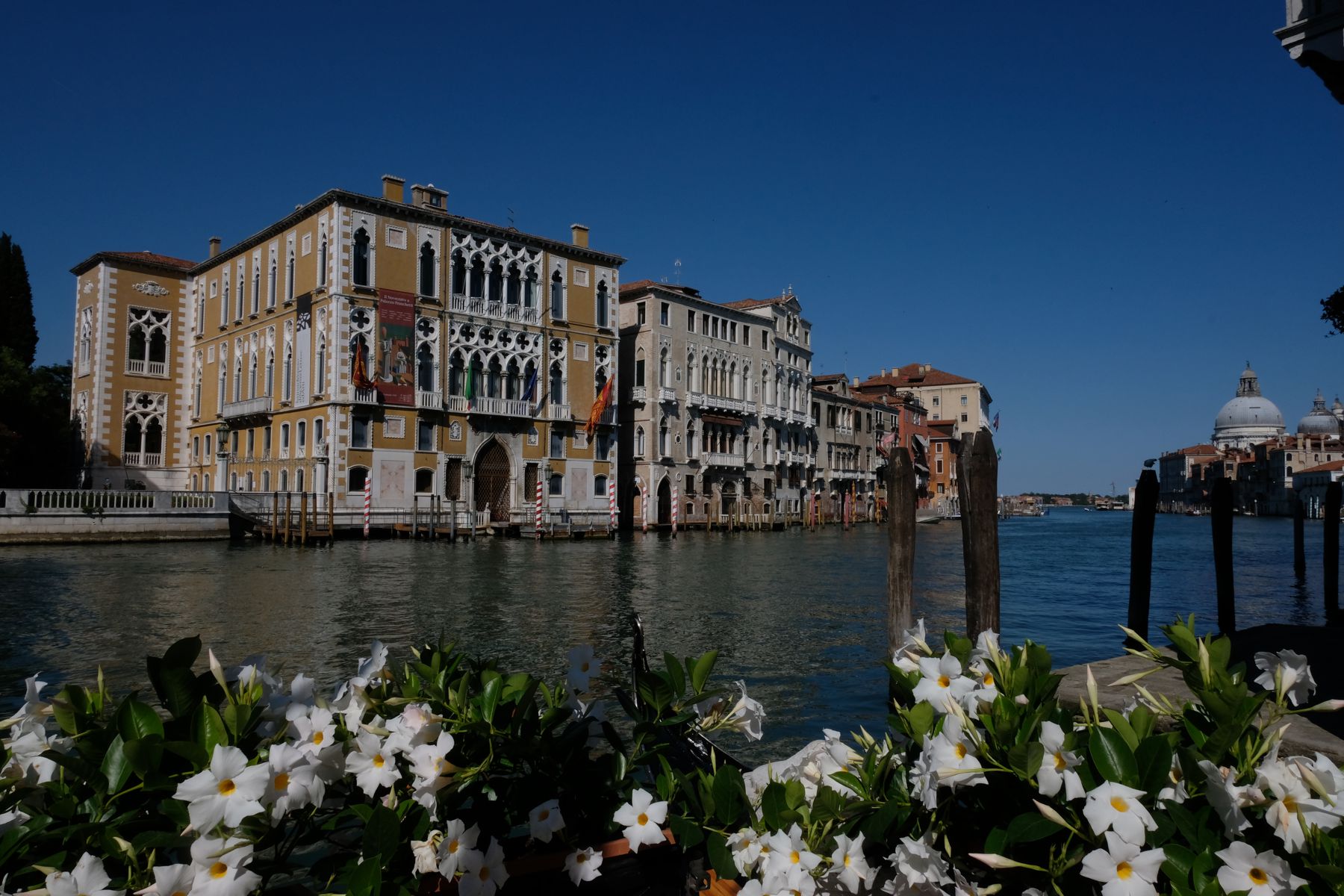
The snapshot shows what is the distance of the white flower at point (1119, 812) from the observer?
5.10 ft

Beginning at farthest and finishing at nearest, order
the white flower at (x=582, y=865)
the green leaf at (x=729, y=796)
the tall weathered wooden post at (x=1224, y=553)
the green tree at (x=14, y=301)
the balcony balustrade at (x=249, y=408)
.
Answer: the green tree at (x=14, y=301)
the balcony balustrade at (x=249, y=408)
the tall weathered wooden post at (x=1224, y=553)
the green leaf at (x=729, y=796)
the white flower at (x=582, y=865)

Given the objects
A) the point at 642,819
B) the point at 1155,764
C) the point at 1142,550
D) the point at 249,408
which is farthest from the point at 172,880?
the point at 249,408

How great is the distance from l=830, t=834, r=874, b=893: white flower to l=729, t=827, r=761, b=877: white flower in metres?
0.20

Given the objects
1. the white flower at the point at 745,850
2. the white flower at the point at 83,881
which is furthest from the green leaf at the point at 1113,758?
the white flower at the point at 83,881

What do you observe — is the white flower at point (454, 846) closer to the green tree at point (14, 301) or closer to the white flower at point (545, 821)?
the white flower at point (545, 821)

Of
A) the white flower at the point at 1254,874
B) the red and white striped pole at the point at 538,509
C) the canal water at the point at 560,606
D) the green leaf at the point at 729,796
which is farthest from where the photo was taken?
the red and white striped pole at the point at 538,509

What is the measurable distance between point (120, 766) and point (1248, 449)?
437ft

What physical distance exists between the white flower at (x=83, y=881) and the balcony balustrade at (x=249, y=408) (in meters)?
31.0

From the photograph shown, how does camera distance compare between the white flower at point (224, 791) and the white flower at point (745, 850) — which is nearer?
the white flower at point (224, 791)

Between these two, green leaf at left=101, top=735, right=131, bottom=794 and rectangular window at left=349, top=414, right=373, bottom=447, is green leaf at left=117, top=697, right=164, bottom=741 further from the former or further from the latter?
rectangular window at left=349, top=414, right=373, bottom=447

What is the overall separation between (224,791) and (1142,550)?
9.34 m

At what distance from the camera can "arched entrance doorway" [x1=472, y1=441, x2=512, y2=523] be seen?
3077 cm

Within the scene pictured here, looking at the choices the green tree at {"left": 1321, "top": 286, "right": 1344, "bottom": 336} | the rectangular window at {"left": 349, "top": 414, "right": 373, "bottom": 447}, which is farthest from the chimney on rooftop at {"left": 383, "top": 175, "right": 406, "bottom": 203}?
the green tree at {"left": 1321, "top": 286, "right": 1344, "bottom": 336}

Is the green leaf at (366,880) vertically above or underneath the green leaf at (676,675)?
underneath
